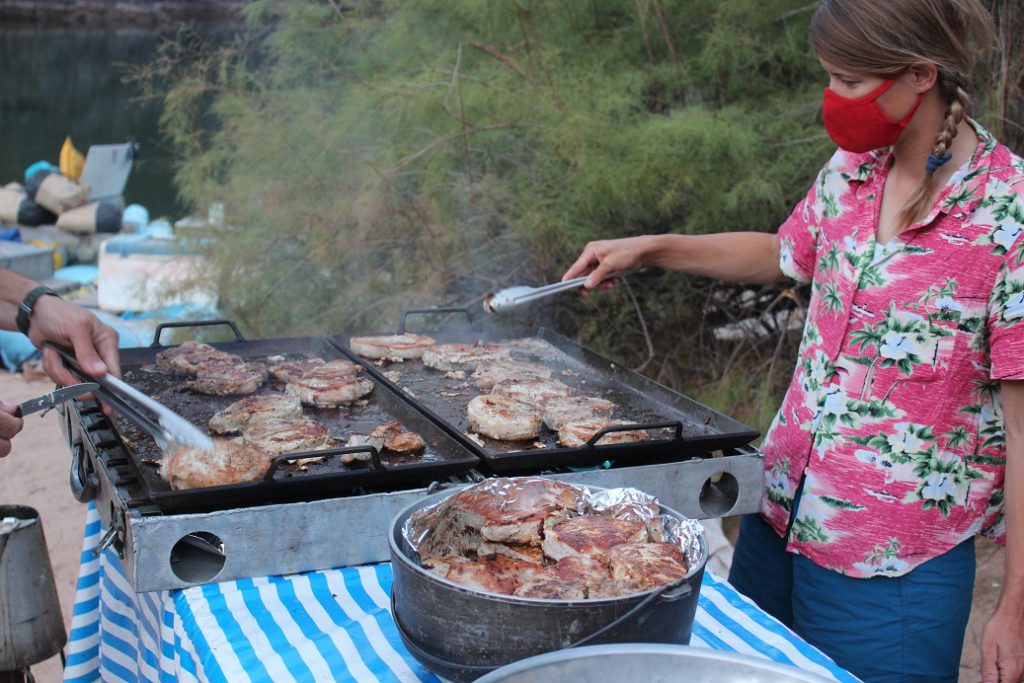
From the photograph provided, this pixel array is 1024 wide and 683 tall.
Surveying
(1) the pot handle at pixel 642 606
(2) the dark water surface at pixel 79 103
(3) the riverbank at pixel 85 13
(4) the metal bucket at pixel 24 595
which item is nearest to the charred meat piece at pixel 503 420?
(1) the pot handle at pixel 642 606

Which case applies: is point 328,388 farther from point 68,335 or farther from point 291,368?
point 68,335

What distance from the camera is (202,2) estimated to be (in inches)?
1262

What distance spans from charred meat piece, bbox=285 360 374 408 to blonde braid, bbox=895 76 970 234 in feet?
5.47

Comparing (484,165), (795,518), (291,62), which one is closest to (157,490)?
(795,518)

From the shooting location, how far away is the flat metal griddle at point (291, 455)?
2023mm

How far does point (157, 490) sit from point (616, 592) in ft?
3.70

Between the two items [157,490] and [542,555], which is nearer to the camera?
[542,555]

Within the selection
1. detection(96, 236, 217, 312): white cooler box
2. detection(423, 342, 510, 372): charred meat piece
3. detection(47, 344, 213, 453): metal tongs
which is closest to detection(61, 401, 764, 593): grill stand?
detection(47, 344, 213, 453): metal tongs

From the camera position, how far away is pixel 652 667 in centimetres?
136

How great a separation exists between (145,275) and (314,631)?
222 inches

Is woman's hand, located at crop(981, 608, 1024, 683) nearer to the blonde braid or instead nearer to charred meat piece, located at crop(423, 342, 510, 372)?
the blonde braid

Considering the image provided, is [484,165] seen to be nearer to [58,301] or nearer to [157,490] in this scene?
[58,301]

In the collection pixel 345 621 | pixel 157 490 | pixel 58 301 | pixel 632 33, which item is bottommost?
pixel 345 621

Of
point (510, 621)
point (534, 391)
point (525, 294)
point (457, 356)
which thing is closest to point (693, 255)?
point (525, 294)
